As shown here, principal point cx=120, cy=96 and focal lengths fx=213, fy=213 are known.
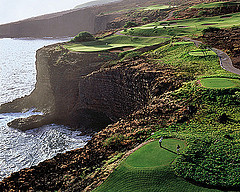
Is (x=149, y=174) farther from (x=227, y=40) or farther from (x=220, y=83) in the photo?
(x=227, y=40)

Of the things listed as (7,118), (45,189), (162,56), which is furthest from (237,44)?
(7,118)

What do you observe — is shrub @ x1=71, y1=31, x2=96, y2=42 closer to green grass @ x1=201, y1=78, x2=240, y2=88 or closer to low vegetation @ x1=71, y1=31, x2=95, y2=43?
low vegetation @ x1=71, y1=31, x2=95, y2=43

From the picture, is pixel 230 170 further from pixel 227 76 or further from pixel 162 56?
pixel 162 56

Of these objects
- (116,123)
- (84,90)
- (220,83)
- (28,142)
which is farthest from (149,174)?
(84,90)

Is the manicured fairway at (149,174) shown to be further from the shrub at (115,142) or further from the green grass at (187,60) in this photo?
the green grass at (187,60)

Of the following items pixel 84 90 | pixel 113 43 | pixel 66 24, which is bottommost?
pixel 84 90

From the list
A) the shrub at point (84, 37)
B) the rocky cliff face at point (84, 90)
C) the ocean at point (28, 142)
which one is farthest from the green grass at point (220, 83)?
the shrub at point (84, 37)
